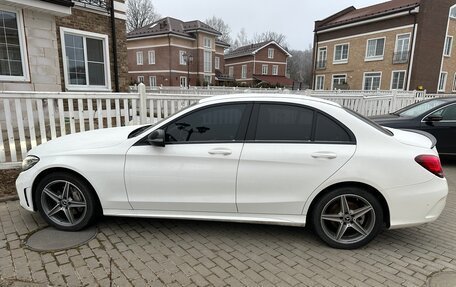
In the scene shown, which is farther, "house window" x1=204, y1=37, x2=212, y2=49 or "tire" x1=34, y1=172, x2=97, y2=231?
"house window" x1=204, y1=37, x2=212, y2=49

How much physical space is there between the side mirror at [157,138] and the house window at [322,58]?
112 ft

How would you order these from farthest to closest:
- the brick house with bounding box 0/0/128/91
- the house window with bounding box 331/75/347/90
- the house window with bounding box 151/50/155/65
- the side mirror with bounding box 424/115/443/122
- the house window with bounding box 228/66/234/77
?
the house window with bounding box 228/66/234/77 → the house window with bounding box 151/50/155/65 → the house window with bounding box 331/75/347/90 → the brick house with bounding box 0/0/128/91 → the side mirror with bounding box 424/115/443/122

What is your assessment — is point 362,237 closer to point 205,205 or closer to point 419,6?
point 205,205

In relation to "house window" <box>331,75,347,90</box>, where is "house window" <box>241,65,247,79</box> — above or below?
above

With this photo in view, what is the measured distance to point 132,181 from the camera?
10.7 feet

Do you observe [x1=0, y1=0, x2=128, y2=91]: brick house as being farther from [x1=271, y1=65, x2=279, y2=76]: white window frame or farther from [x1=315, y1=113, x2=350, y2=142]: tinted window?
[x1=271, y1=65, x2=279, y2=76]: white window frame

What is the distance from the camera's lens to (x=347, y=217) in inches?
123

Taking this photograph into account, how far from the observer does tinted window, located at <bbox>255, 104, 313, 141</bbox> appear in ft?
10.4

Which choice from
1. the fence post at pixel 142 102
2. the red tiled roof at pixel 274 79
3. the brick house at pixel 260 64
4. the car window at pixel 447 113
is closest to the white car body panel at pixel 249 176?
the fence post at pixel 142 102

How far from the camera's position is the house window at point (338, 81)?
3180cm

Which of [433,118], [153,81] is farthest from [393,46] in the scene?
[153,81]

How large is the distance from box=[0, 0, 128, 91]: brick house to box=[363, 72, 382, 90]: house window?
25649mm

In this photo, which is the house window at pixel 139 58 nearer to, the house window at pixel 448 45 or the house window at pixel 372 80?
the house window at pixel 372 80

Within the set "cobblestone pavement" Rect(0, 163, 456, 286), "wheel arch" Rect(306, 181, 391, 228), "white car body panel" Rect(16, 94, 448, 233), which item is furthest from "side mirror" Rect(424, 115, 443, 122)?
"wheel arch" Rect(306, 181, 391, 228)
